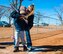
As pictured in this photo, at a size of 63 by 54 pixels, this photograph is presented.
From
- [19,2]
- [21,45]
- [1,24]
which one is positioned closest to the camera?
[21,45]

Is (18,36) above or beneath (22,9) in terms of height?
beneath

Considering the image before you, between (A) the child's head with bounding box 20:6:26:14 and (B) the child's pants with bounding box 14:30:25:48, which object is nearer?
(A) the child's head with bounding box 20:6:26:14

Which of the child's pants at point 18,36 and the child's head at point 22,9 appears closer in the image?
the child's head at point 22,9

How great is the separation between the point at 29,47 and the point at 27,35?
1.33 feet

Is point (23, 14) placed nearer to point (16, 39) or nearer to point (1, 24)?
point (16, 39)

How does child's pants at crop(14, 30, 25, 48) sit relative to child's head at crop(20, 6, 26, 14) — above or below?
below

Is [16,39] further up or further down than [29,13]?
further down

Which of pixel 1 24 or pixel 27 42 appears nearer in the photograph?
pixel 27 42

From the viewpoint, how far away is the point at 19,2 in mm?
Result: 10719

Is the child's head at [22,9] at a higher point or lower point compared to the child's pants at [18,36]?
higher

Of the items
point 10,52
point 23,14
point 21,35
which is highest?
point 23,14

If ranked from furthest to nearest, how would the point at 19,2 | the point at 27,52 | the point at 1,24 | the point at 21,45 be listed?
the point at 1,24 → the point at 19,2 → the point at 21,45 → the point at 27,52

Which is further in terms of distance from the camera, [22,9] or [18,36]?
[18,36]

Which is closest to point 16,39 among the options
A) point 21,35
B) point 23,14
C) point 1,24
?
point 21,35
